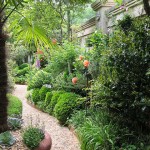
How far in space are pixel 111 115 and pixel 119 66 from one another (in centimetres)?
103

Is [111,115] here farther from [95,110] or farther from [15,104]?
[15,104]

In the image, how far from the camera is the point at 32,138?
4.20 m

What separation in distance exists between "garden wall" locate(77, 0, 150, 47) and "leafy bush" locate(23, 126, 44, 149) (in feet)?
11.3

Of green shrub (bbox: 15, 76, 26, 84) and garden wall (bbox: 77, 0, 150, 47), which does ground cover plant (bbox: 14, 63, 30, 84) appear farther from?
garden wall (bbox: 77, 0, 150, 47)

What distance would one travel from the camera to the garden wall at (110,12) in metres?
6.27

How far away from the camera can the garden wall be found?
627 cm

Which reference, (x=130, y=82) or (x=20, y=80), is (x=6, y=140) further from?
(x=20, y=80)

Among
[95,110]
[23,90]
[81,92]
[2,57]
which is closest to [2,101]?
[2,57]

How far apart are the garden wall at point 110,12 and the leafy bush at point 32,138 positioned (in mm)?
3451

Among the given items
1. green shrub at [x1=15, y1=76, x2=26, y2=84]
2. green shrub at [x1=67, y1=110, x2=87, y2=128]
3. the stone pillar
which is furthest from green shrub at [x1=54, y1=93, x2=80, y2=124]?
green shrub at [x1=15, y1=76, x2=26, y2=84]

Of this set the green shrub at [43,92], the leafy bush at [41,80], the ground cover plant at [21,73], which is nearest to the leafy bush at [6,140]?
the green shrub at [43,92]

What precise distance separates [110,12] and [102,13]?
1.90 ft

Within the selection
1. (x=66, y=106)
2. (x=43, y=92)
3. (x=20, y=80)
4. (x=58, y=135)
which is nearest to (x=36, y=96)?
(x=43, y=92)

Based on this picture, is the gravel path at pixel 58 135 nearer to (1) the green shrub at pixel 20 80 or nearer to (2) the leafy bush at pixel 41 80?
(2) the leafy bush at pixel 41 80
